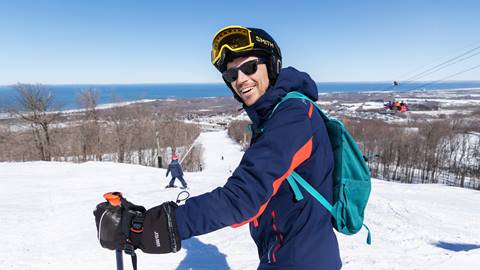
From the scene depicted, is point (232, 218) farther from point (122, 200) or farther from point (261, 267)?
point (122, 200)

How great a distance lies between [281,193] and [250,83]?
0.62 metres

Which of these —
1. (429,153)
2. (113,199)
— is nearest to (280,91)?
(113,199)

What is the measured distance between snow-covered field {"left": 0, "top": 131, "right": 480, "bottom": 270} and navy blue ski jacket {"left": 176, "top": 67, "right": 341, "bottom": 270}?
4.10m

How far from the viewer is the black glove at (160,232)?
1.20m

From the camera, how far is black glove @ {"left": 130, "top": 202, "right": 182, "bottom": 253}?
1.20m

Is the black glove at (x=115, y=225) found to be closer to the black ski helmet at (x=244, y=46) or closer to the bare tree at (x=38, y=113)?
the black ski helmet at (x=244, y=46)

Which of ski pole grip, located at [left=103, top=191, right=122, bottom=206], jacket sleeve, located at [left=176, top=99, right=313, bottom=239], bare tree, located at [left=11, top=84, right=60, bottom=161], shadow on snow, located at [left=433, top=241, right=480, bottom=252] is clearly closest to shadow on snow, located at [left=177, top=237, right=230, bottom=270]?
ski pole grip, located at [left=103, top=191, right=122, bottom=206]

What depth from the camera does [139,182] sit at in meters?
15.8

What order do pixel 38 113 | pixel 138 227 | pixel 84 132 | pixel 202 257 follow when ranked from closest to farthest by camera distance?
pixel 138 227 < pixel 202 257 < pixel 38 113 < pixel 84 132

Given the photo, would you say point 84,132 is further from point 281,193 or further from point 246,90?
point 281,193

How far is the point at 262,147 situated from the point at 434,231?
1049cm

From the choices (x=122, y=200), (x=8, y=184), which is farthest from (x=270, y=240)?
(x=8, y=184)

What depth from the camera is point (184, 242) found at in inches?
256

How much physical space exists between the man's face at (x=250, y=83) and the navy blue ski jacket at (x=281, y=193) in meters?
0.07
